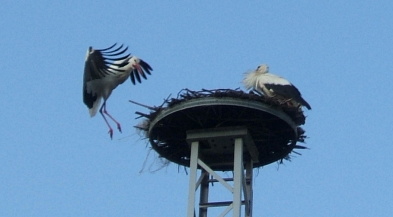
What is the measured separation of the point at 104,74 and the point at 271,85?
10.1 ft

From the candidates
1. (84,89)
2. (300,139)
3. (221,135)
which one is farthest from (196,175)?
(84,89)

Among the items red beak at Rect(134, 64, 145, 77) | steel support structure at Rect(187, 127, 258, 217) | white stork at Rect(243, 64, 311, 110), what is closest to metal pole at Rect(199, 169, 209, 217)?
steel support structure at Rect(187, 127, 258, 217)

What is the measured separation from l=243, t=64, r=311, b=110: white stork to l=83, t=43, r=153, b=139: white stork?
2.11m

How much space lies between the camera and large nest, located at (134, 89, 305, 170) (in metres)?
16.8

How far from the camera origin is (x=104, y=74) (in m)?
18.8

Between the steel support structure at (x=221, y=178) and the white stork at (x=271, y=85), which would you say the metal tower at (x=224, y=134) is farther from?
the white stork at (x=271, y=85)

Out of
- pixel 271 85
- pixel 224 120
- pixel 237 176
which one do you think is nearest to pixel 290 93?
pixel 271 85

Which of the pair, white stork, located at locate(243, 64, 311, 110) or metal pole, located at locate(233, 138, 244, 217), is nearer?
metal pole, located at locate(233, 138, 244, 217)

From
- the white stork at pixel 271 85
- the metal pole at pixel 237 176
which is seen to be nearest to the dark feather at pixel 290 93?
the white stork at pixel 271 85

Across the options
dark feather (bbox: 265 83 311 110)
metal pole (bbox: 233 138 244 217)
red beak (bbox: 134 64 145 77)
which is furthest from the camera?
red beak (bbox: 134 64 145 77)

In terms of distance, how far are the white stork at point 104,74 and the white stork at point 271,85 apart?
211 centimetres

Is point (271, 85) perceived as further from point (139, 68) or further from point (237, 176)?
point (237, 176)

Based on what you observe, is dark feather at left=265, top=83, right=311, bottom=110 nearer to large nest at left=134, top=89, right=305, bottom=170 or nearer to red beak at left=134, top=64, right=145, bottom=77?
large nest at left=134, top=89, right=305, bottom=170

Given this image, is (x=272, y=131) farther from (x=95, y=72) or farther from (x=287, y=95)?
(x=95, y=72)
